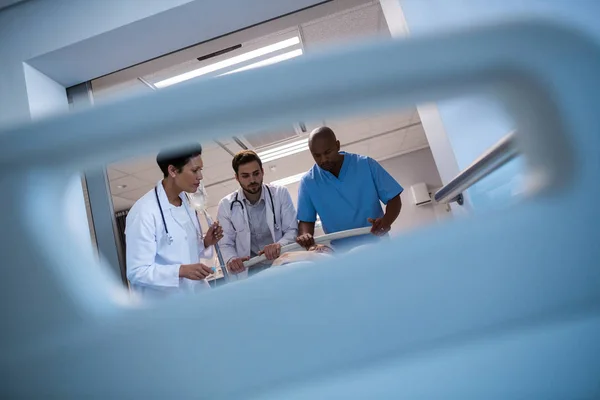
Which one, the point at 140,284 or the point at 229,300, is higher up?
the point at 140,284

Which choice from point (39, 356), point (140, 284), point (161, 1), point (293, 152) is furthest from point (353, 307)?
point (293, 152)

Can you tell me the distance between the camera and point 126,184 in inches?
281

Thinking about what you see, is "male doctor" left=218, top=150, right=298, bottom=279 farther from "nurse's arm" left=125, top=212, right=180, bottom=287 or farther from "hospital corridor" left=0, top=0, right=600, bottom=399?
"hospital corridor" left=0, top=0, right=600, bottom=399

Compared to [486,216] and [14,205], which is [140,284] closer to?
[14,205]

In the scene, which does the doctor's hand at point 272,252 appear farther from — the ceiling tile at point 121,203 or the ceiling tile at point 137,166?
the ceiling tile at point 121,203

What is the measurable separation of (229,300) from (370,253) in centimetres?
13

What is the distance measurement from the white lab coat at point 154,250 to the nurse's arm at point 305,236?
2.31 feet

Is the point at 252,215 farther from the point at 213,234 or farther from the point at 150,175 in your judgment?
the point at 150,175

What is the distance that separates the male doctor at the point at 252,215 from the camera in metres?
2.75

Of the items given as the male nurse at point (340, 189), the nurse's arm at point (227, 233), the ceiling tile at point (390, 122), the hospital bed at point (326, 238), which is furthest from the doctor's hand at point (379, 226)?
the ceiling tile at point (390, 122)

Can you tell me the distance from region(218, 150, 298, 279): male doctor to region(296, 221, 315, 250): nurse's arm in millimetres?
64

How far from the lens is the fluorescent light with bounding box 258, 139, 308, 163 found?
22.8 ft

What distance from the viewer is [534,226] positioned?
321mm

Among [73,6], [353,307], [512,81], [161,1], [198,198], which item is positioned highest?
[73,6]
